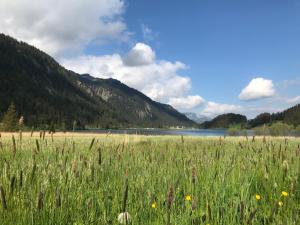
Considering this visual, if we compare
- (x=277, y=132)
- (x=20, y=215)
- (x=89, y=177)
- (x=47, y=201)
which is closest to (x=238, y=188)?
(x=89, y=177)

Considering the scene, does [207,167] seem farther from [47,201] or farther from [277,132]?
[277,132]

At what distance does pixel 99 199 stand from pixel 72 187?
355 millimetres

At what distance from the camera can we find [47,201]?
3164 mm

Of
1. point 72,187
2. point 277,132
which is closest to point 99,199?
point 72,187

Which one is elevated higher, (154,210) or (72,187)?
(72,187)

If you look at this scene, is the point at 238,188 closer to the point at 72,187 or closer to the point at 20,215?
the point at 72,187

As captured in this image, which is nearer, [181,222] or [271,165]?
[181,222]

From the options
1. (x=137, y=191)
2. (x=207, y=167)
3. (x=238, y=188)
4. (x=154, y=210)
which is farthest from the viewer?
(x=207, y=167)

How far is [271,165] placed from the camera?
5.34m

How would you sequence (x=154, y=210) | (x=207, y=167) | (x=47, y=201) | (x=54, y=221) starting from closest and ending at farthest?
(x=54, y=221) → (x=47, y=201) → (x=154, y=210) → (x=207, y=167)

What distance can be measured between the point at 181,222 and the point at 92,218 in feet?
3.11

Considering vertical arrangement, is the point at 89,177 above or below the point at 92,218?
above

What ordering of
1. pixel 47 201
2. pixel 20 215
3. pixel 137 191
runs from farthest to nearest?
pixel 137 191, pixel 47 201, pixel 20 215

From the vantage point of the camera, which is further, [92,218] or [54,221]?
[92,218]
